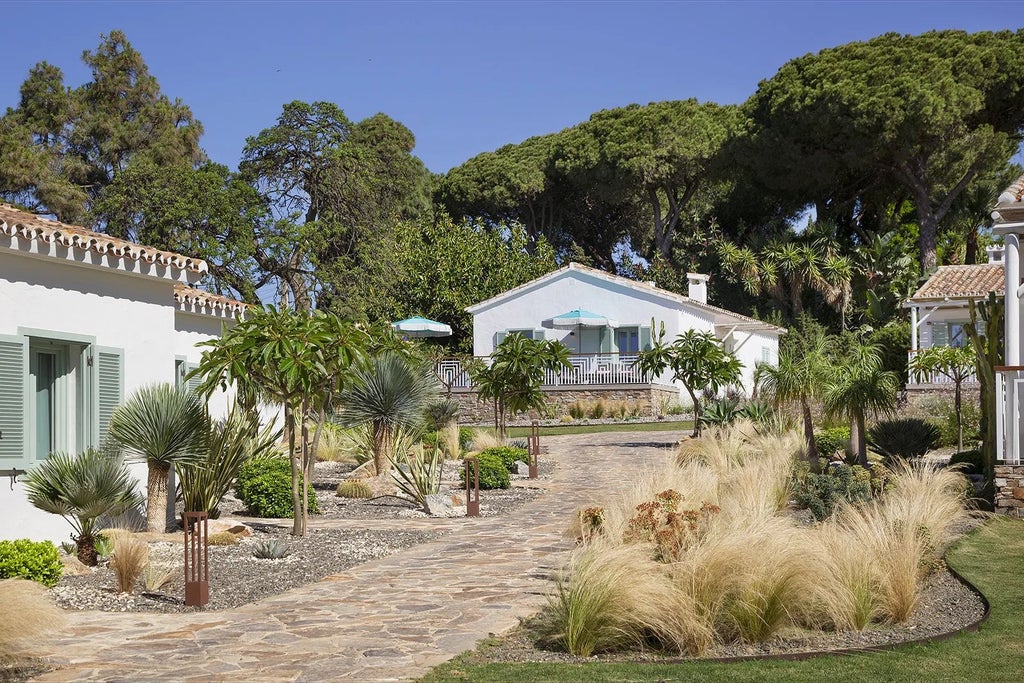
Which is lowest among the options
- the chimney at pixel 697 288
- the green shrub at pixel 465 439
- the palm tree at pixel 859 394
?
the green shrub at pixel 465 439

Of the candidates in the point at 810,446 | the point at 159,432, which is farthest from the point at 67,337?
the point at 810,446

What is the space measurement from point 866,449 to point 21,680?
1396cm

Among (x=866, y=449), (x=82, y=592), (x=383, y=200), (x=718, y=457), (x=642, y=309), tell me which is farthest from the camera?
(x=383, y=200)

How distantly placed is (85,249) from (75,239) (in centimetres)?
29

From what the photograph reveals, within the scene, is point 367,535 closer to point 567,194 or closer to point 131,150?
point 131,150

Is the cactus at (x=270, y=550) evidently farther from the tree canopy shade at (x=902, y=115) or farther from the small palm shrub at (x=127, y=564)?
the tree canopy shade at (x=902, y=115)

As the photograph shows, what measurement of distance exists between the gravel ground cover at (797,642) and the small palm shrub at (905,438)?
950cm

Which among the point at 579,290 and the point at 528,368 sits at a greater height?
the point at 579,290

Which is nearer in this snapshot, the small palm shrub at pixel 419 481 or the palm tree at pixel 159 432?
the palm tree at pixel 159 432

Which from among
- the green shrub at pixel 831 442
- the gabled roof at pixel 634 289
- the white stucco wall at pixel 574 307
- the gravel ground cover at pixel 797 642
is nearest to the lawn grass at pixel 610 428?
the white stucco wall at pixel 574 307

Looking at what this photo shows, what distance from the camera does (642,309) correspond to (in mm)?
37562

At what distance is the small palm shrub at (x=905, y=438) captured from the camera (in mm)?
17906

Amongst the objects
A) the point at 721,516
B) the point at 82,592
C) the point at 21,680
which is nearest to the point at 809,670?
the point at 721,516

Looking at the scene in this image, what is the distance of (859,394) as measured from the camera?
55.6 ft
